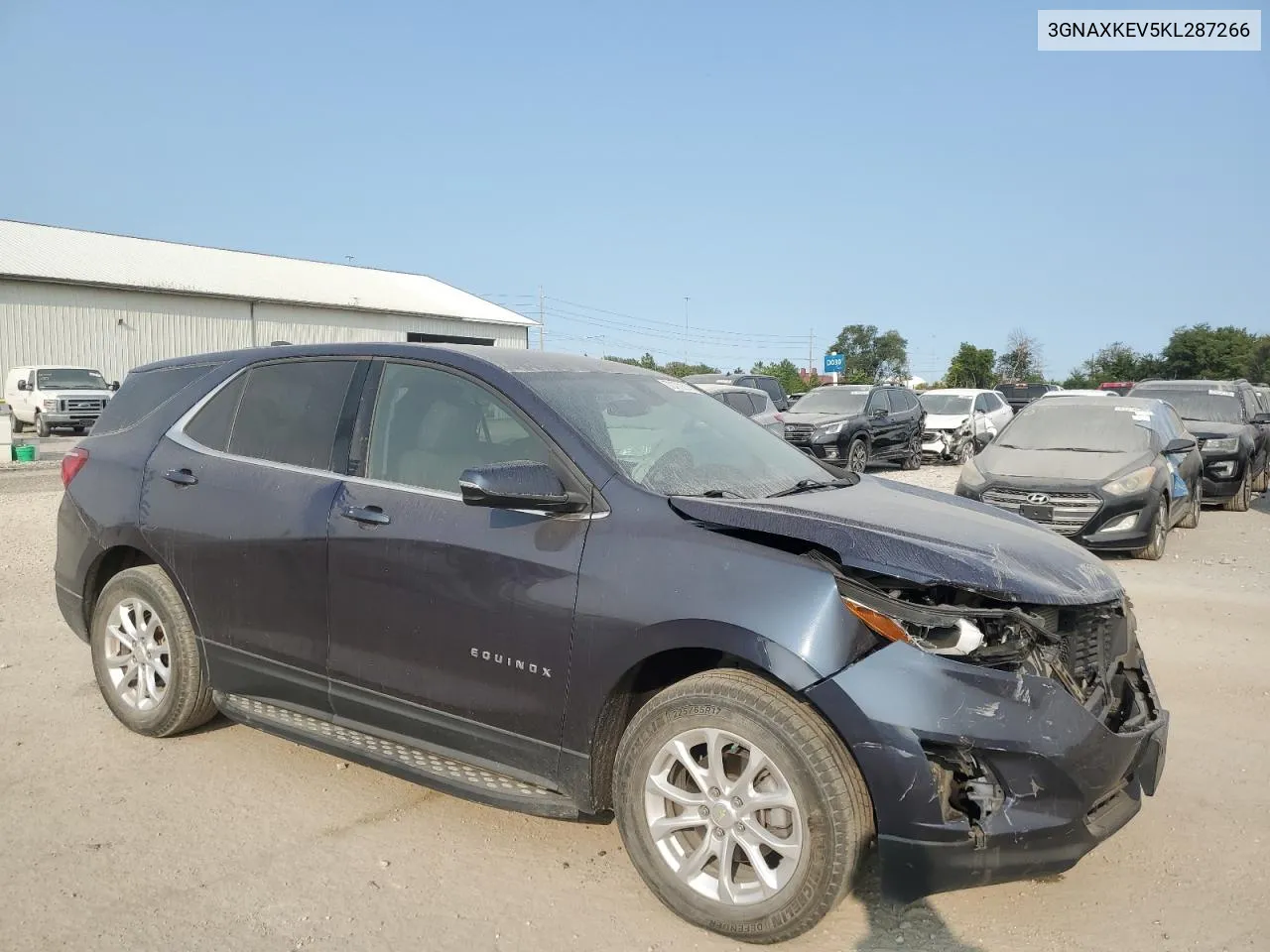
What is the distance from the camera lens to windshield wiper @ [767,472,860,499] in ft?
11.8

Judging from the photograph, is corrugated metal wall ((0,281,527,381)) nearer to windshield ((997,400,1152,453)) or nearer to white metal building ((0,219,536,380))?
white metal building ((0,219,536,380))

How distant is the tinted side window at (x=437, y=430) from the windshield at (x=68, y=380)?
24538 millimetres

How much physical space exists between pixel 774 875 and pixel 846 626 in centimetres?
76

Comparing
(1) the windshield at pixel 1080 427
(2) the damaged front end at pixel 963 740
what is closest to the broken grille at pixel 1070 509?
(1) the windshield at pixel 1080 427

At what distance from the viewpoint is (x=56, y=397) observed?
23812 mm

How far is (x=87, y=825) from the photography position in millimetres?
3551

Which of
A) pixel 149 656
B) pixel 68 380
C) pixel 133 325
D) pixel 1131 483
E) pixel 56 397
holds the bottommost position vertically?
pixel 149 656

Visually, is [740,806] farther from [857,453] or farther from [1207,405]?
[857,453]

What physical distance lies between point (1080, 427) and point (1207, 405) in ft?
16.8

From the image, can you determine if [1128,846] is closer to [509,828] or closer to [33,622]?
[509,828]

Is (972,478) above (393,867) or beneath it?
above

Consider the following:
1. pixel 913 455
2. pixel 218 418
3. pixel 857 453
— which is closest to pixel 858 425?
pixel 857 453

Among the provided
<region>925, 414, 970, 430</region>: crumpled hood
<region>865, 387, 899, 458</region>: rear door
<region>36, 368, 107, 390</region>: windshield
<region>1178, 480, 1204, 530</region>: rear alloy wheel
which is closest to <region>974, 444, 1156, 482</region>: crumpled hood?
<region>1178, 480, 1204, 530</region>: rear alloy wheel

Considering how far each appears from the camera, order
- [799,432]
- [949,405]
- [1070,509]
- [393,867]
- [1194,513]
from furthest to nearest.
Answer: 1. [949,405]
2. [799,432]
3. [1194,513]
4. [1070,509]
5. [393,867]
